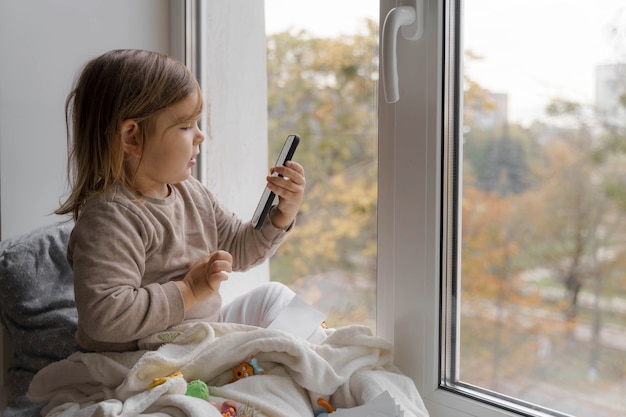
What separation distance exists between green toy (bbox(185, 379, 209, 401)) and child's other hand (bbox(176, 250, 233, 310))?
0.47 ft

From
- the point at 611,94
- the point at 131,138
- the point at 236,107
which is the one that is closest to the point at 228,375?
the point at 131,138

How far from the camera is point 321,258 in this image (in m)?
1.55

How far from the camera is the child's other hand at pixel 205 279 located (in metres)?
1.07

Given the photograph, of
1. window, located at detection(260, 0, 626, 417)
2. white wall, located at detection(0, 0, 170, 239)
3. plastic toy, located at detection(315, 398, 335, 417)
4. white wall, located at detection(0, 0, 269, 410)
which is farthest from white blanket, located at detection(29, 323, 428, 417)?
white wall, located at detection(0, 0, 170, 239)

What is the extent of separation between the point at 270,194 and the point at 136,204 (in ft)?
0.76

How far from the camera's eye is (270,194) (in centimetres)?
120

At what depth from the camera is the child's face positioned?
111 centimetres

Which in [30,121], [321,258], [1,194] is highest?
[30,121]

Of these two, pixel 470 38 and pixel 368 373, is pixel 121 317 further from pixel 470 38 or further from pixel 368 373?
pixel 470 38

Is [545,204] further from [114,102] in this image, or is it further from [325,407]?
[114,102]

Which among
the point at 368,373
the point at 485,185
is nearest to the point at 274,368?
the point at 368,373

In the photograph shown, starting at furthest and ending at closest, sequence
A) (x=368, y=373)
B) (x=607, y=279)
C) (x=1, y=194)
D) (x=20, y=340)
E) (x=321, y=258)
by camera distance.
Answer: (x=321, y=258), (x=1, y=194), (x=20, y=340), (x=368, y=373), (x=607, y=279)

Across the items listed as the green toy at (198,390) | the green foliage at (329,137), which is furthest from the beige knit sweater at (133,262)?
the green foliage at (329,137)

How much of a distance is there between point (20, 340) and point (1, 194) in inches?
12.4
